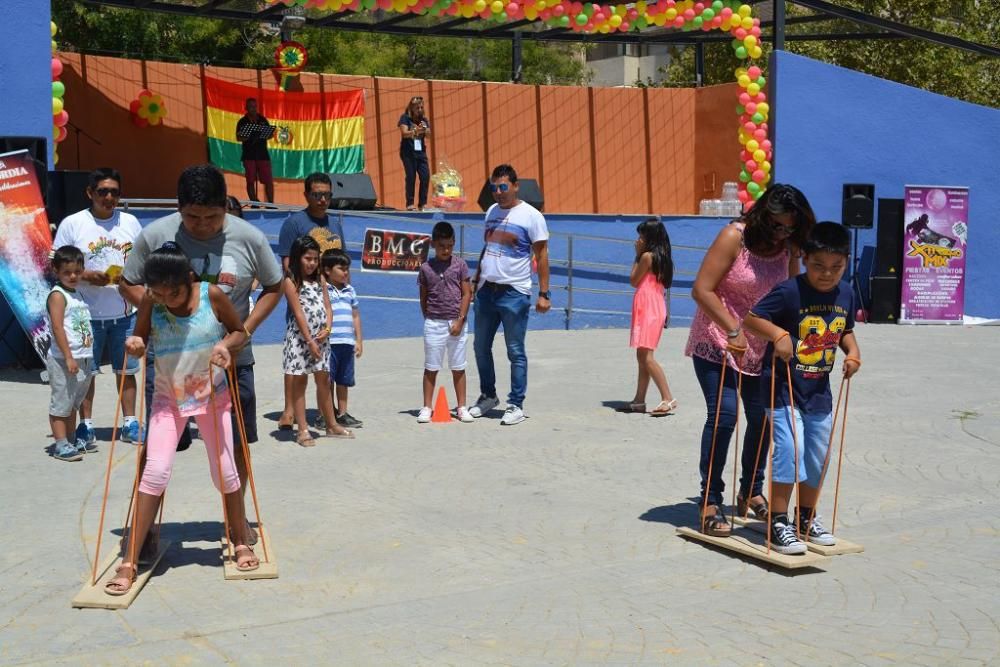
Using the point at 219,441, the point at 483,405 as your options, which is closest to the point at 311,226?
the point at 483,405

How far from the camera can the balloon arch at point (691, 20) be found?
59.5 feet

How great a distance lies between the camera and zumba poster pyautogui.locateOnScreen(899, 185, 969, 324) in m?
20.1

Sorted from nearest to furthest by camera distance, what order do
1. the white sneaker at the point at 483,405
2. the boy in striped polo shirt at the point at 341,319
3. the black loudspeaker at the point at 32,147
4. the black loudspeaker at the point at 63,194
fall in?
the boy in striped polo shirt at the point at 341,319
the white sneaker at the point at 483,405
the black loudspeaker at the point at 32,147
the black loudspeaker at the point at 63,194

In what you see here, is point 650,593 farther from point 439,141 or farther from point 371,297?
point 439,141

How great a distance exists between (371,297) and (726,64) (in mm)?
19852

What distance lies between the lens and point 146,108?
65.9 ft

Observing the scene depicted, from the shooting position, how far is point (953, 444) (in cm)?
911

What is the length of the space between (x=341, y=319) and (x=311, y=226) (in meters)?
0.75

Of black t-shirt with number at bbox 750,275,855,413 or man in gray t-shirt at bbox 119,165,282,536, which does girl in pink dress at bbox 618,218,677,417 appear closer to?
black t-shirt with number at bbox 750,275,855,413

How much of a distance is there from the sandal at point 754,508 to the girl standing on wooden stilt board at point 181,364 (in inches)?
101

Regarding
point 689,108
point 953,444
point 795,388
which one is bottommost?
point 953,444

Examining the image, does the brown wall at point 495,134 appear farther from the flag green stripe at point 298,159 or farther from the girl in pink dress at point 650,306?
the girl in pink dress at point 650,306

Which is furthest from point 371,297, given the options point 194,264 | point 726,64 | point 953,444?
point 726,64

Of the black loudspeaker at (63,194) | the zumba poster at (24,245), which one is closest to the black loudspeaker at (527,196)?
the black loudspeaker at (63,194)
